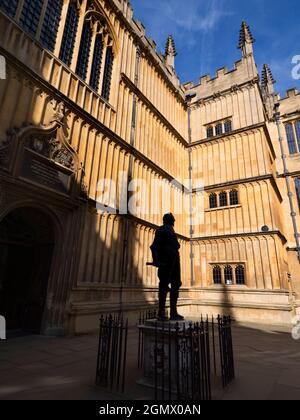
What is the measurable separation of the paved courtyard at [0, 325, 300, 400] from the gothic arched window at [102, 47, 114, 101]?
10.4m

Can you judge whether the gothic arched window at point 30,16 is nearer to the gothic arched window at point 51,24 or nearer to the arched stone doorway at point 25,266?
the gothic arched window at point 51,24

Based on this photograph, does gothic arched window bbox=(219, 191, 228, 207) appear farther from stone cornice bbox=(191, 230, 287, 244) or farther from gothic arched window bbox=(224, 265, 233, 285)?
gothic arched window bbox=(224, 265, 233, 285)

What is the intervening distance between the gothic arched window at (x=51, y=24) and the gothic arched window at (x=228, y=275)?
43.1 ft

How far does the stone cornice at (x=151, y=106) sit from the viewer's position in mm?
12805

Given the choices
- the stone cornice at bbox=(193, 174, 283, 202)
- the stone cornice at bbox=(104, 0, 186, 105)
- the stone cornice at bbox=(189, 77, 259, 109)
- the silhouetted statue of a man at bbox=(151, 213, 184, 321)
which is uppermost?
the stone cornice at bbox=(104, 0, 186, 105)

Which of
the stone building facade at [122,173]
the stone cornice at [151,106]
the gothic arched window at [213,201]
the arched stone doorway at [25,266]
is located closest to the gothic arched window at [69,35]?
the stone building facade at [122,173]

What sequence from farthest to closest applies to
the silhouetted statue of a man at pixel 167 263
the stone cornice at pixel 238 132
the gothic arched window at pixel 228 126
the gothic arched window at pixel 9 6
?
the gothic arched window at pixel 228 126
the stone cornice at pixel 238 132
the gothic arched window at pixel 9 6
the silhouetted statue of a man at pixel 167 263

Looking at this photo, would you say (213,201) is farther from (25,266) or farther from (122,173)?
(25,266)

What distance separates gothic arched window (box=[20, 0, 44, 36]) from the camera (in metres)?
8.45

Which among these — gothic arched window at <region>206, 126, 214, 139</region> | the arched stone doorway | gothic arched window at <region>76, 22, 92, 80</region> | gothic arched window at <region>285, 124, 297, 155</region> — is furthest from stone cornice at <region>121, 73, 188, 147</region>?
the arched stone doorway

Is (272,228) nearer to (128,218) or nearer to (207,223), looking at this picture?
(207,223)

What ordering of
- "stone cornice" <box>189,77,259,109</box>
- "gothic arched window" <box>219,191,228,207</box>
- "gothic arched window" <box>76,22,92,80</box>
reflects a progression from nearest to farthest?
"gothic arched window" <box>76,22,92,80</box>, "gothic arched window" <box>219,191,228,207</box>, "stone cornice" <box>189,77,259,109</box>

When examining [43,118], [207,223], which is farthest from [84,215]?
[207,223]

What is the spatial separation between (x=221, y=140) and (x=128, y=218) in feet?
31.6
